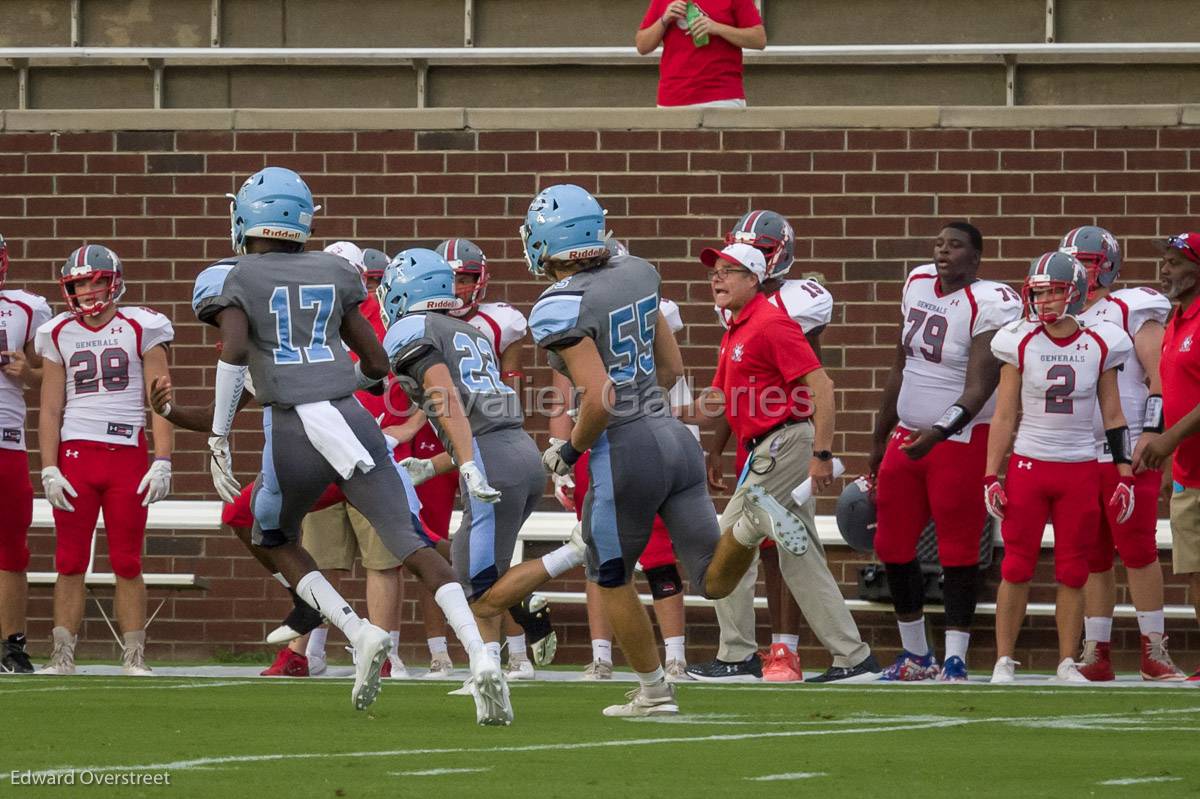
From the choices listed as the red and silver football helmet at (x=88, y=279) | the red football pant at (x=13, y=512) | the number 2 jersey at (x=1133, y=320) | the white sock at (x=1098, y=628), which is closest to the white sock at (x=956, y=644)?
the white sock at (x=1098, y=628)

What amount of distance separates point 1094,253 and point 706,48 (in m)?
2.92

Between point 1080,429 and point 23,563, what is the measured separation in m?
5.30

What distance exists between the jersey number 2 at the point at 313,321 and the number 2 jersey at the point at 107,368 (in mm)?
3074

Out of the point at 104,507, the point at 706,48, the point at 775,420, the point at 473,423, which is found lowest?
the point at 104,507

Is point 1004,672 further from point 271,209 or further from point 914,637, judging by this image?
point 271,209

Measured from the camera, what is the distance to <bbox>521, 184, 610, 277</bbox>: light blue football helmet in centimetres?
732

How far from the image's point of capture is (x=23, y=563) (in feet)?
34.4

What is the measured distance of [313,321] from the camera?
7.50 meters

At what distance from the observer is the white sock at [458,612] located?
704cm

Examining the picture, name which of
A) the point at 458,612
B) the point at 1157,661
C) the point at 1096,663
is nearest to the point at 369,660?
the point at 458,612

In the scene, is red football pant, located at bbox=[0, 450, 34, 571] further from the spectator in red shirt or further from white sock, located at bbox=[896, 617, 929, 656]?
white sock, located at bbox=[896, 617, 929, 656]

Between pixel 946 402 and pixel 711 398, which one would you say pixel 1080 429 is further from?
pixel 711 398

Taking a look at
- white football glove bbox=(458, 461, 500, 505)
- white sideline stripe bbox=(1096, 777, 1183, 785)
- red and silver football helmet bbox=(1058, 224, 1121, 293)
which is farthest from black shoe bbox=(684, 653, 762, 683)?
white sideline stripe bbox=(1096, 777, 1183, 785)

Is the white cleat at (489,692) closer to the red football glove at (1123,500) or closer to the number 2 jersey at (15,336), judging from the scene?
the red football glove at (1123,500)
